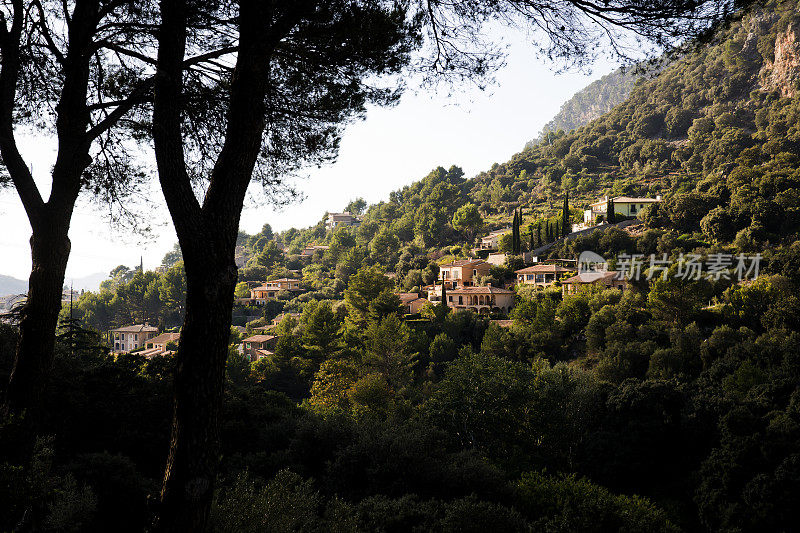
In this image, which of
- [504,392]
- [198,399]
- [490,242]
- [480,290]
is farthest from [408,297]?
[198,399]

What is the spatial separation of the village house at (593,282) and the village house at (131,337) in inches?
1620

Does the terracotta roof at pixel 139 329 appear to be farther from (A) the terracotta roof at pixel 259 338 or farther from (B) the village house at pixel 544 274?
(B) the village house at pixel 544 274

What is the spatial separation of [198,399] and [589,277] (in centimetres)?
3408

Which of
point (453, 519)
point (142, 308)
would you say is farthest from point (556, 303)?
point (142, 308)

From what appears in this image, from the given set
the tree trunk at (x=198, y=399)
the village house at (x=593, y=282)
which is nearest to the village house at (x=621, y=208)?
the village house at (x=593, y=282)

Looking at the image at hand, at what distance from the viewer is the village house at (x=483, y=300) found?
37031mm

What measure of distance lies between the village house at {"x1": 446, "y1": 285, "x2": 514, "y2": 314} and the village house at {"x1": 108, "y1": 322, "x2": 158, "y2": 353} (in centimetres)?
3272

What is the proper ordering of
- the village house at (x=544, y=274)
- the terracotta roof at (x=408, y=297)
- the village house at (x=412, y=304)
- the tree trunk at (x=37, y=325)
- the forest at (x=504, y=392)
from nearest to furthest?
the tree trunk at (x=37, y=325), the forest at (x=504, y=392), the village house at (x=544, y=274), the village house at (x=412, y=304), the terracotta roof at (x=408, y=297)

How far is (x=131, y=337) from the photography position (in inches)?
2040

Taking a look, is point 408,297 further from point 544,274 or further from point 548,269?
point 548,269

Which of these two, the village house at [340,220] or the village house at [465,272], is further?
the village house at [340,220]

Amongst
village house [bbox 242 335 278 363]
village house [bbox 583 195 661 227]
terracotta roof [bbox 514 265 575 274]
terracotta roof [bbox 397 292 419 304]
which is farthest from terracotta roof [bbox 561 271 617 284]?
village house [bbox 242 335 278 363]

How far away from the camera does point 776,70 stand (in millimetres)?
69000

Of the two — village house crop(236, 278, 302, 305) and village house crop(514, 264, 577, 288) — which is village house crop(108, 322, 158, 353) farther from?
village house crop(514, 264, 577, 288)
